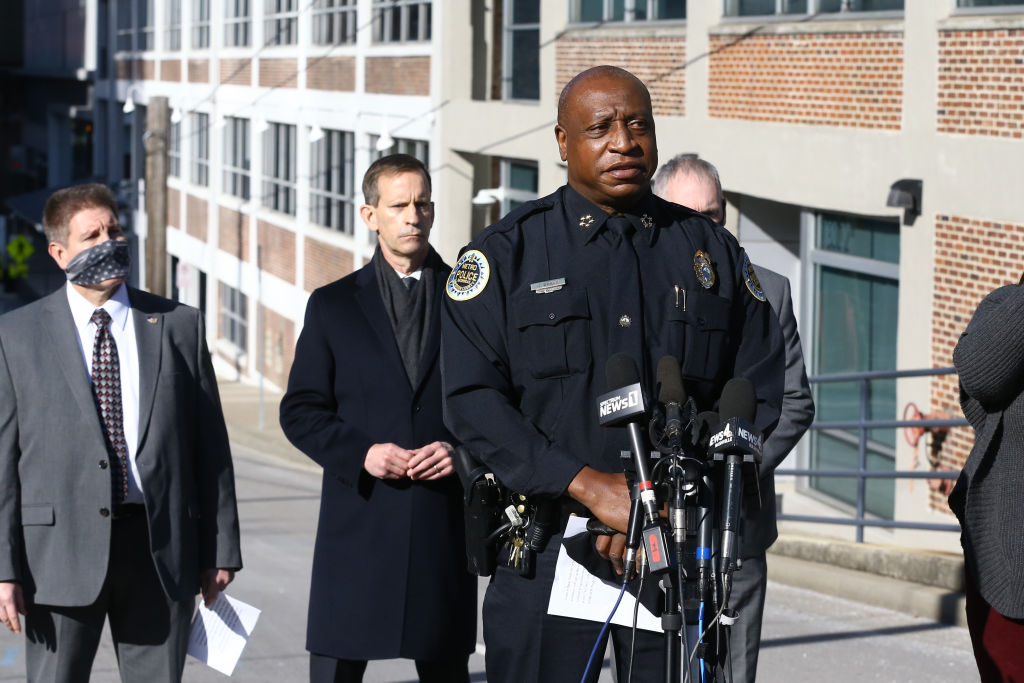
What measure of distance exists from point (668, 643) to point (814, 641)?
528 centimetres

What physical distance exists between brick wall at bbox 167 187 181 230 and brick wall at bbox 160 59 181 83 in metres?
3.46

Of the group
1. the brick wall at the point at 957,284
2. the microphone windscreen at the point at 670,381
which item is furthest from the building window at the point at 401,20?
the microphone windscreen at the point at 670,381

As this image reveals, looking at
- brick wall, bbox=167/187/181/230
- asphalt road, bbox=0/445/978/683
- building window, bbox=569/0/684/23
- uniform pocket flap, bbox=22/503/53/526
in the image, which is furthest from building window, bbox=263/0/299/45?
uniform pocket flap, bbox=22/503/53/526

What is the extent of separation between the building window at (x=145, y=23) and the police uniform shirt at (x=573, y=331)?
48.7m

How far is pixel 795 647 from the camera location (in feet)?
26.6

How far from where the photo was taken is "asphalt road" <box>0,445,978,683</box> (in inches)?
296

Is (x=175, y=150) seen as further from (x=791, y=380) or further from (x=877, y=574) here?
(x=791, y=380)

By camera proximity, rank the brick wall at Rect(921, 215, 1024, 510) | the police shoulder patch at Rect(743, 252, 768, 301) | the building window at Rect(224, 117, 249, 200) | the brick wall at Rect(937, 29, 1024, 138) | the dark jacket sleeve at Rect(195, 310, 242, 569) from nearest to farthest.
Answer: the police shoulder patch at Rect(743, 252, 768, 301)
the dark jacket sleeve at Rect(195, 310, 242, 569)
the brick wall at Rect(937, 29, 1024, 138)
the brick wall at Rect(921, 215, 1024, 510)
the building window at Rect(224, 117, 249, 200)

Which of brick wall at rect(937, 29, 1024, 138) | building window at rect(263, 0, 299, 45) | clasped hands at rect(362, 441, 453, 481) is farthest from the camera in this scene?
building window at rect(263, 0, 299, 45)

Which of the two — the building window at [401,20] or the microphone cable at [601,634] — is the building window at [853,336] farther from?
the building window at [401,20]

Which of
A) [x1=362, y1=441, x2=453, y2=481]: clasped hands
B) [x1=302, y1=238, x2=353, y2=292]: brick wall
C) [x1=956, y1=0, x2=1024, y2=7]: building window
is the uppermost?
[x1=956, y1=0, x2=1024, y2=7]: building window

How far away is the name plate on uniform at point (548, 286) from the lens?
360cm

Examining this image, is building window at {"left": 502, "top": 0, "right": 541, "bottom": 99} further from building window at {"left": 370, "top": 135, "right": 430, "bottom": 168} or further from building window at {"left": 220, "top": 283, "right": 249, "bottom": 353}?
building window at {"left": 220, "top": 283, "right": 249, "bottom": 353}

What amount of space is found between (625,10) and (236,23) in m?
22.6
